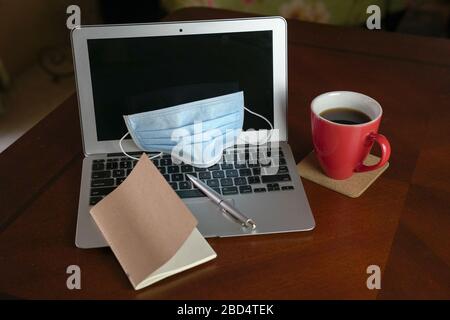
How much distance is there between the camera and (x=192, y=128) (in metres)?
0.75

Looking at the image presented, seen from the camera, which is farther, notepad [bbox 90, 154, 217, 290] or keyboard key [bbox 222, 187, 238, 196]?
keyboard key [bbox 222, 187, 238, 196]

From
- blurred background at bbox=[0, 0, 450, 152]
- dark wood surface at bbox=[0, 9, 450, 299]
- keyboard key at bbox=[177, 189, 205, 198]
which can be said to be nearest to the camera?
dark wood surface at bbox=[0, 9, 450, 299]

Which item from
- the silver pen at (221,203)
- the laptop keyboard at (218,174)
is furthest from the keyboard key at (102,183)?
the silver pen at (221,203)

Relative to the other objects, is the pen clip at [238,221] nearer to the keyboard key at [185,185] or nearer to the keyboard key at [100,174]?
the keyboard key at [185,185]

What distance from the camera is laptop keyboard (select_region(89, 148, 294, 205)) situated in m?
0.68

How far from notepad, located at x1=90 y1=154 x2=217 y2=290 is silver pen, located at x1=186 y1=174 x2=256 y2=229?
0.17 feet

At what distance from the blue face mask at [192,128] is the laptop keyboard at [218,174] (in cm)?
1

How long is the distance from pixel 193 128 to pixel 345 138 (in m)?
0.21

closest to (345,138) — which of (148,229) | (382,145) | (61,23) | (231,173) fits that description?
(382,145)

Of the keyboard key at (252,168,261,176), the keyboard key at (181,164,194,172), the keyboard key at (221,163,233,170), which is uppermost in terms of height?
the keyboard key at (181,164,194,172)

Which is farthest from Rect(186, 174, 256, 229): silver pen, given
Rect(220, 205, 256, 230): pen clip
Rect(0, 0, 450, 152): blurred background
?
Rect(0, 0, 450, 152): blurred background

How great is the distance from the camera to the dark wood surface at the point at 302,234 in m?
0.57

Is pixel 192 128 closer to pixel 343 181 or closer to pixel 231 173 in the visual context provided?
pixel 231 173

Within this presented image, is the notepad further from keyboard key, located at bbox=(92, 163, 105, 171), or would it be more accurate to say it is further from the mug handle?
the mug handle
